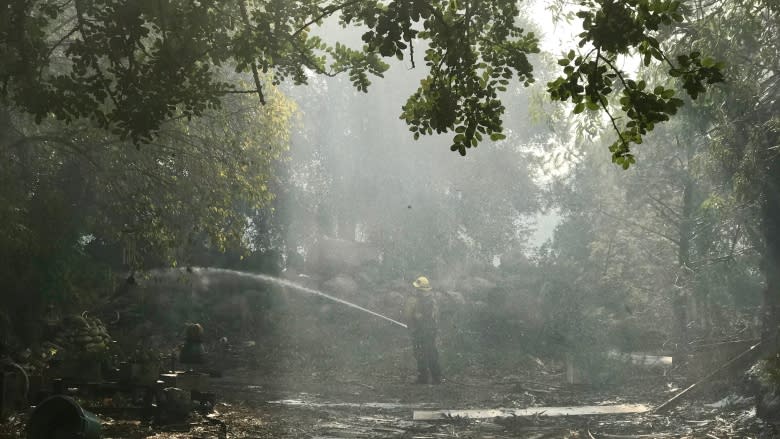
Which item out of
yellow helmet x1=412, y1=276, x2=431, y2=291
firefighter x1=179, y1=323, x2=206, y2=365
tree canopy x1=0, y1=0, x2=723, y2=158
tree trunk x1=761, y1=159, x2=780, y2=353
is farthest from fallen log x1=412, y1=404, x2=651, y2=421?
tree canopy x1=0, y1=0, x2=723, y2=158

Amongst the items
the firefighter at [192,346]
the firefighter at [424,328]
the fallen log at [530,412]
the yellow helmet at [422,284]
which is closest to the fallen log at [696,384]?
the fallen log at [530,412]

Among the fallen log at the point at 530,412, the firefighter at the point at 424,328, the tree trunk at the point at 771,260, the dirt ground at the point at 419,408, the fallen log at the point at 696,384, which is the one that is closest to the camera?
the dirt ground at the point at 419,408

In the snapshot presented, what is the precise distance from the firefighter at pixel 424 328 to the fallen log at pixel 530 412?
354cm

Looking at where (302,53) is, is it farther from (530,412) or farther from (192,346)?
(530,412)

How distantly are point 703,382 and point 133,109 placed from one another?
11.0m

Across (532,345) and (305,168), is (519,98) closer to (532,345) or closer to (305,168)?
(305,168)

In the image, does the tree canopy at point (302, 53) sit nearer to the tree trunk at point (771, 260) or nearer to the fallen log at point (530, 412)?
the fallen log at point (530, 412)

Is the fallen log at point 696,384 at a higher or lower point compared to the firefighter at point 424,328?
lower

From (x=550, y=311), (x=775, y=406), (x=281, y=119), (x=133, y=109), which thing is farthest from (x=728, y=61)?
(x=550, y=311)

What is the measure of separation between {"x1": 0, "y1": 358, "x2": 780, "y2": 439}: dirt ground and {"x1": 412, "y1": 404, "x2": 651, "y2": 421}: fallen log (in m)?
0.26

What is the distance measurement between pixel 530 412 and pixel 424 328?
13.3ft

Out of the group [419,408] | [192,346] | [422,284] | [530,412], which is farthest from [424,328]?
[192,346]

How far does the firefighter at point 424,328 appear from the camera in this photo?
50.6ft

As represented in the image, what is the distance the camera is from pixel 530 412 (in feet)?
38.6
